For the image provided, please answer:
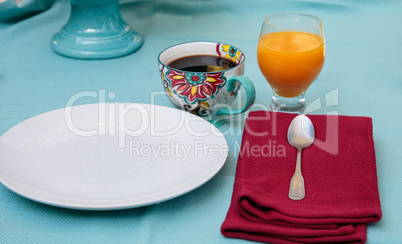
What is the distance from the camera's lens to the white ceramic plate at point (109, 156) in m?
0.55

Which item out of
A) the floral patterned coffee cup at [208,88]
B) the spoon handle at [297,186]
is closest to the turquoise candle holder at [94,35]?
the floral patterned coffee cup at [208,88]

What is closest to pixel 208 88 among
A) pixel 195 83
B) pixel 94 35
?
pixel 195 83

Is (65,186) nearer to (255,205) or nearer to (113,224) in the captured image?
(113,224)

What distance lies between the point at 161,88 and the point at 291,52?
1.00ft

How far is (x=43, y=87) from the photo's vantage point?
921 millimetres

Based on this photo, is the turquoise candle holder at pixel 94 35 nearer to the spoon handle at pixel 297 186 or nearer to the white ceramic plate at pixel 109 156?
the white ceramic plate at pixel 109 156

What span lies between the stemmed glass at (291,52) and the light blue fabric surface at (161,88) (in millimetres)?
86

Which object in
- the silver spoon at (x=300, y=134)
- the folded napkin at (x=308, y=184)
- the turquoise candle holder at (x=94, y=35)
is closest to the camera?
the folded napkin at (x=308, y=184)

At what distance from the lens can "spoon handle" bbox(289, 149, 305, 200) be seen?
0.55 metres

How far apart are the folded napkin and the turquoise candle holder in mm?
496

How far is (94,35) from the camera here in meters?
1.08

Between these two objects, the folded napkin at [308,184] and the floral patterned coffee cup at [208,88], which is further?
the floral patterned coffee cup at [208,88]

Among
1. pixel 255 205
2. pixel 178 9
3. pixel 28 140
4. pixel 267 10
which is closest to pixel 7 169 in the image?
pixel 28 140

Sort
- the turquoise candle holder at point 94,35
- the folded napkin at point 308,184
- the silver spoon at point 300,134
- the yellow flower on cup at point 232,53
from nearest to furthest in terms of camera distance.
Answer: the folded napkin at point 308,184 → the silver spoon at point 300,134 → the yellow flower on cup at point 232,53 → the turquoise candle holder at point 94,35
